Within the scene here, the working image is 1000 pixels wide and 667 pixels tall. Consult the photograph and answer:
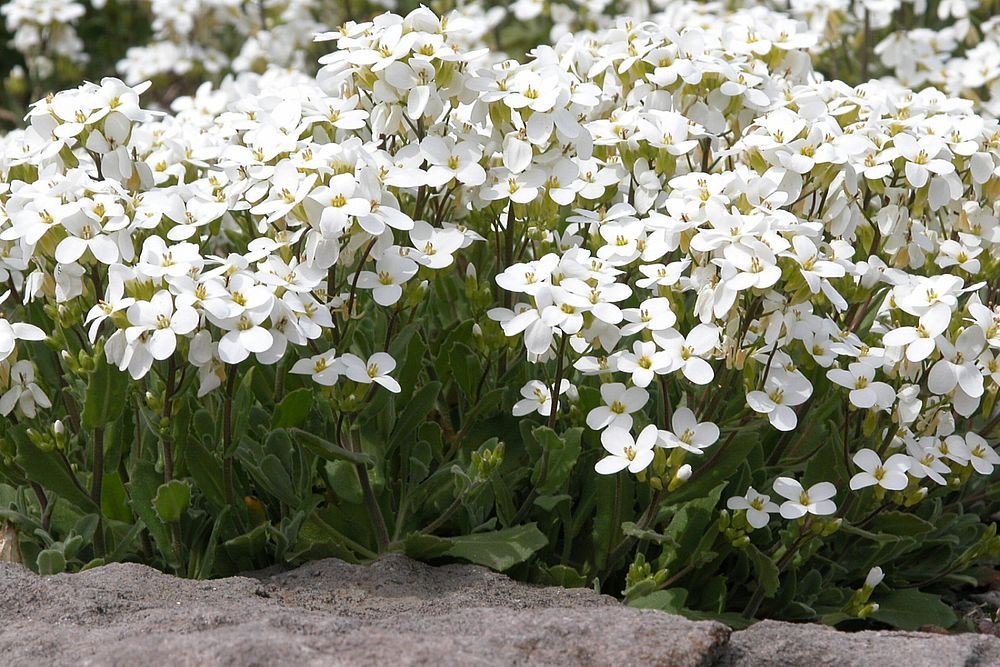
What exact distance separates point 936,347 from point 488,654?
1.26 m

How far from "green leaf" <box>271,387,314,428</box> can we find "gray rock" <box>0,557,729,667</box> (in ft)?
1.12

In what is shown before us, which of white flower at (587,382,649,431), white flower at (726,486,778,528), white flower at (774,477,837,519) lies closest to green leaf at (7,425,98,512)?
white flower at (587,382,649,431)

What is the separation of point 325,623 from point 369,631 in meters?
0.10

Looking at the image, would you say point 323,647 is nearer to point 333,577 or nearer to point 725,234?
point 333,577

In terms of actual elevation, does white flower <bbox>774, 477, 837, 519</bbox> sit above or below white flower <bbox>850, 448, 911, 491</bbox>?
below

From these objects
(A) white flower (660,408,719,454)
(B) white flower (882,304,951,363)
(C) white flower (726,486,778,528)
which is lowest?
(C) white flower (726,486,778,528)

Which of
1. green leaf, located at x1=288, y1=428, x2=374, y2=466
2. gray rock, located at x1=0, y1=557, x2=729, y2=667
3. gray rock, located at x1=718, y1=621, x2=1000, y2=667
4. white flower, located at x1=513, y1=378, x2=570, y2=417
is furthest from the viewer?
white flower, located at x1=513, y1=378, x2=570, y2=417

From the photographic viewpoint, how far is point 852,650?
2.27 metres

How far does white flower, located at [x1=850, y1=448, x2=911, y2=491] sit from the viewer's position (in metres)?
2.69

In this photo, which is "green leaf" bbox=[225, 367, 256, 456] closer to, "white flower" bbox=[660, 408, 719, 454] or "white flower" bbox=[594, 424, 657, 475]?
"white flower" bbox=[594, 424, 657, 475]

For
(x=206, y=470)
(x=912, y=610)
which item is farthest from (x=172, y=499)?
(x=912, y=610)

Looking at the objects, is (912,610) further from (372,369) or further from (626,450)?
(372,369)

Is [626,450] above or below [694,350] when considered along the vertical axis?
below

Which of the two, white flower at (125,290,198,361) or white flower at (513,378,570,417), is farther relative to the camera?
white flower at (513,378,570,417)
